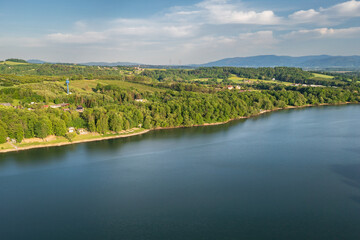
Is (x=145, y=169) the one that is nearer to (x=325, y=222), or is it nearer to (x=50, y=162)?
(x=50, y=162)

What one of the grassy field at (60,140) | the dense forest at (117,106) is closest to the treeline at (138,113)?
the dense forest at (117,106)

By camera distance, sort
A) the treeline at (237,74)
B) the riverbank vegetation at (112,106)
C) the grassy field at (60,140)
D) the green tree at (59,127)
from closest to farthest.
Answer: the grassy field at (60,140) < the riverbank vegetation at (112,106) < the green tree at (59,127) < the treeline at (237,74)

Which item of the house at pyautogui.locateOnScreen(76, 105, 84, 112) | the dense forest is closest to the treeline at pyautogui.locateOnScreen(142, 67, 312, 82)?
the dense forest

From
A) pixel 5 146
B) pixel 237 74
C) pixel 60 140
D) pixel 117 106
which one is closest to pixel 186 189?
pixel 60 140

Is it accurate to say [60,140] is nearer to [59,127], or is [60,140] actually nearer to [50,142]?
[50,142]

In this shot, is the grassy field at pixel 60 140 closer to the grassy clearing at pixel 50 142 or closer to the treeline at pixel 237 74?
the grassy clearing at pixel 50 142

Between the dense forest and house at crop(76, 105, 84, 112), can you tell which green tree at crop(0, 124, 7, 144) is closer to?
the dense forest

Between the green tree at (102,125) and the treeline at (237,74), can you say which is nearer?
the green tree at (102,125)
